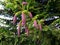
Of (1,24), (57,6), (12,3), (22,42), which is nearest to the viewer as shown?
(12,3)

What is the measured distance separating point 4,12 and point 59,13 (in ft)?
2.70

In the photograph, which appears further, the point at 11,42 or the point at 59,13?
the point at 11,42

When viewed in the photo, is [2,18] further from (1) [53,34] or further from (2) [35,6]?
(1) [53,34]

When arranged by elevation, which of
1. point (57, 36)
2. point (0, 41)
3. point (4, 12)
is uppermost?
point (4, 12)

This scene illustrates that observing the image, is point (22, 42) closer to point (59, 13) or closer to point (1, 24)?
point (1, 24)

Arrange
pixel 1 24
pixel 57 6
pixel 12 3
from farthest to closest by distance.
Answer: pixel 1 24 < pixel 57 6 < pixel 12 3

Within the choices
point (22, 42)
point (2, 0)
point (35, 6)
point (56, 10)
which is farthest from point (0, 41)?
point (56, 10)

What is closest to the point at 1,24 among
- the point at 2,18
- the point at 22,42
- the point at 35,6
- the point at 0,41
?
the point at 2,18

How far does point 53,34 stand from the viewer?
6.76 feet

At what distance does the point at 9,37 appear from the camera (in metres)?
2.26

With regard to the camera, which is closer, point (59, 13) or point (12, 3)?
point (12, 3)

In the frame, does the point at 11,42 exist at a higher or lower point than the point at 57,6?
lower

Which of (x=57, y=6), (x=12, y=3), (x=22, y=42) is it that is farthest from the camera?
(x=22, y=42)

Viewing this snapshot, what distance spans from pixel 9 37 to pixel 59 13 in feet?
2.46
